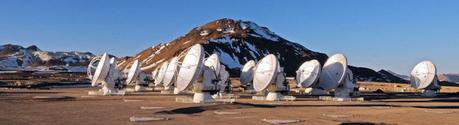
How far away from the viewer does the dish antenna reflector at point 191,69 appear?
57031 mm

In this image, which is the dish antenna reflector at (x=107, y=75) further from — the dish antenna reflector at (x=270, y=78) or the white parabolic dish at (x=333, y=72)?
the white parabolic dish at (x=333, y=72)

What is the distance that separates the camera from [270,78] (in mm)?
66125

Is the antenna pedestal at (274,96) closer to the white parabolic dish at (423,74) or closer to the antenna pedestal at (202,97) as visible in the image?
the antenna pedestal at (202,97)

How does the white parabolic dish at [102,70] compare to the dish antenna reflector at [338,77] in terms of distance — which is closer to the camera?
the dish antenna reflector at [338,77]

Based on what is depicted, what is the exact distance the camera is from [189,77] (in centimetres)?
5738

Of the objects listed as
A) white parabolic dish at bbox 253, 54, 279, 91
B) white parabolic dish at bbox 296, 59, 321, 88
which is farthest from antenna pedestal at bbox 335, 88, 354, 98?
white parabolic dish at bbox 253, 54, 279, 91

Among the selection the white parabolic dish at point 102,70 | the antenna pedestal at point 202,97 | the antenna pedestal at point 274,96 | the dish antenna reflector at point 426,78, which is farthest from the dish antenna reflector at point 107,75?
the dish antenna reflector at point 426,78

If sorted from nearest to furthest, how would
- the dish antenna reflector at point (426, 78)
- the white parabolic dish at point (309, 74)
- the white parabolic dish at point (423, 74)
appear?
the white parabolic dish at point (309, 74) < the dish antenna reflector at point (426, 78) < the white parabolic dish at point (423, 74)

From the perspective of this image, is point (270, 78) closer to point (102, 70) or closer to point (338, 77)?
point (338, 77)

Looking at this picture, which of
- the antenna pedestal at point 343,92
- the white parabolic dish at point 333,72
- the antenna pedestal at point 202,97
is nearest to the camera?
the antenna pedestal at point 202,97

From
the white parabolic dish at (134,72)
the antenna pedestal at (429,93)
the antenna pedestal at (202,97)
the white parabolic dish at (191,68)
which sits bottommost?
the antenna pedestal at (202,97)

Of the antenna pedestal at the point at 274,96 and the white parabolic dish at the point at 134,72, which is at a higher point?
the white parabolic dish at the point at 134,72

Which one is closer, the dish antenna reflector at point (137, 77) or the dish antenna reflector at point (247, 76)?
the dish antenna reflector at point (247, 76)

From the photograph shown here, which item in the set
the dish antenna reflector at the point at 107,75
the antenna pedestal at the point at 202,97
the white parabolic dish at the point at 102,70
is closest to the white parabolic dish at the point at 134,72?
the dish antenna reflector at the point at 107,75
